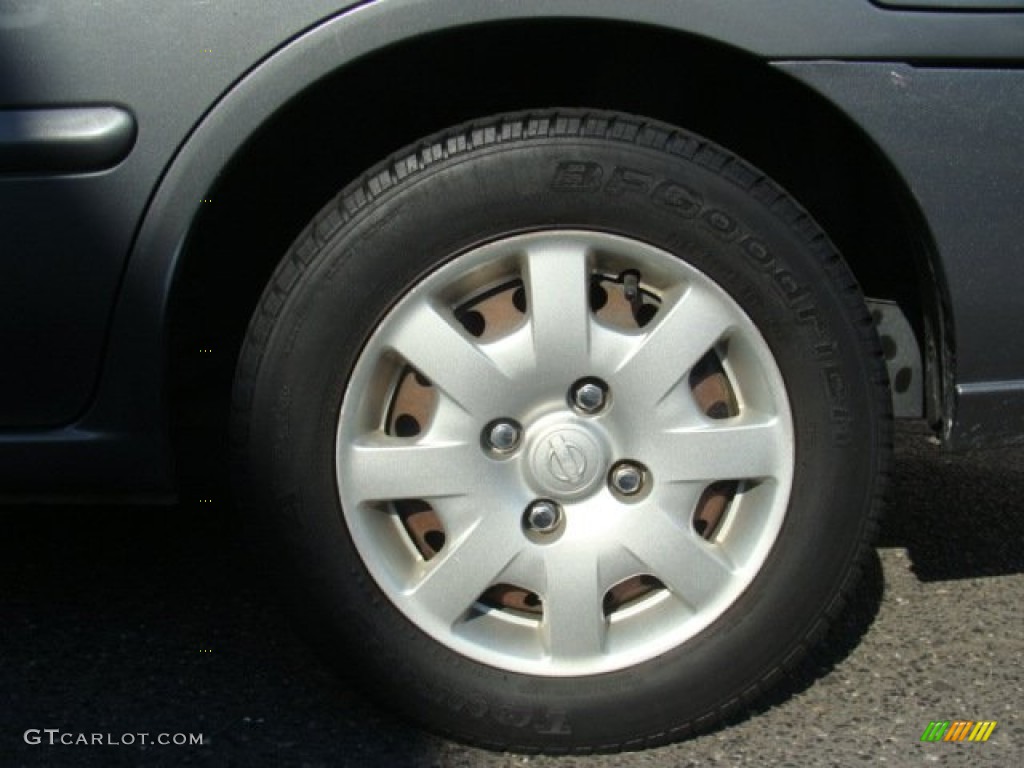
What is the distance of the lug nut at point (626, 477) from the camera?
Answer: 83.1 inches

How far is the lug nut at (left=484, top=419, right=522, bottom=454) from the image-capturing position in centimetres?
208

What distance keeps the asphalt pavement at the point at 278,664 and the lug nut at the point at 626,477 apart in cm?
40

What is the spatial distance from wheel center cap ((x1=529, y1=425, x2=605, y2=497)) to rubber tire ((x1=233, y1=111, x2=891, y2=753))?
27 cm

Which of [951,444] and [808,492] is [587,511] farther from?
[951,444]

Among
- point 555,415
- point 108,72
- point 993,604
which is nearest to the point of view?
point 108,72

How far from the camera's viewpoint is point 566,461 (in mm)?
2098

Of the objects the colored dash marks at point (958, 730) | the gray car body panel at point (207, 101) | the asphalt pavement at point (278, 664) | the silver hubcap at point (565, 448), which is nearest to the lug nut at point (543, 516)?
the silver hubcap at point (565, 448)

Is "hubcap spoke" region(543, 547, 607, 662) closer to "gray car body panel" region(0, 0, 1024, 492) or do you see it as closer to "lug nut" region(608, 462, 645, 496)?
"lug nut" region(608, 462, 645, 496)

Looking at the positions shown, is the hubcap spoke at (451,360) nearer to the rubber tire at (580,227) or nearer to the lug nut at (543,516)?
the rubber tire at (580,227)

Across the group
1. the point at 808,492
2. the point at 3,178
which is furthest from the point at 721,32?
the point at 3,178

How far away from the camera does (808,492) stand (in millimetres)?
2100

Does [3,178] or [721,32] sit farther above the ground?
[721,32]

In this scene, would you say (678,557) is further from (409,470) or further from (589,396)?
(409,470)

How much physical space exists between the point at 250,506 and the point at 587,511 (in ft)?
1.56
